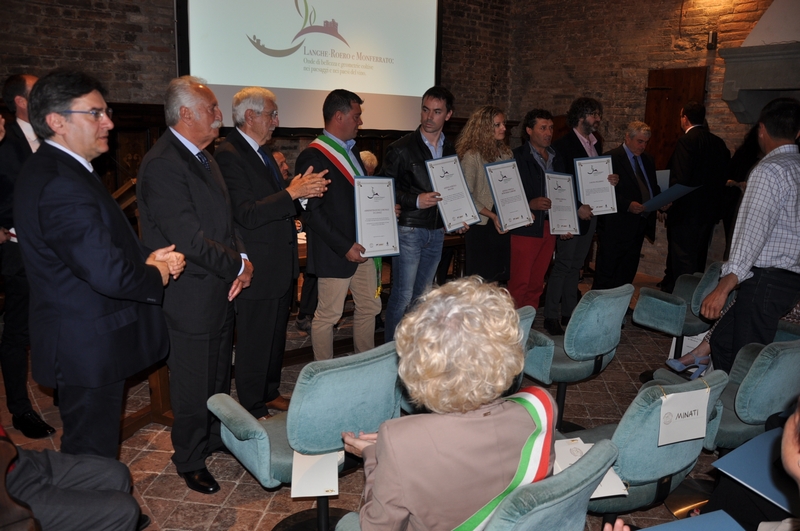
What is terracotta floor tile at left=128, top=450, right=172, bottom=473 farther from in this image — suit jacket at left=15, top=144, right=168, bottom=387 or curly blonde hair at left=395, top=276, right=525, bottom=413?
curly blonde hair at left=395, top=276, right=525, bottom=413

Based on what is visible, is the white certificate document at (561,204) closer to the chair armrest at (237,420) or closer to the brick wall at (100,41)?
the chair armrest at (237,420)

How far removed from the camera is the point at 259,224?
315 cm

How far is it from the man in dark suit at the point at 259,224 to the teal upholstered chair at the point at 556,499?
85.4 inches

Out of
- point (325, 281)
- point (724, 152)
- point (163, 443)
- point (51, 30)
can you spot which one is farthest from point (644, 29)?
point (163, 443)

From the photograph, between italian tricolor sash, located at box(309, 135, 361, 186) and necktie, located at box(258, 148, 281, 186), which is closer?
necktie, located at box(258, 148, 281, 186)

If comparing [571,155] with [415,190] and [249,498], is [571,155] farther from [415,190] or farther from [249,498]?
[249,498]

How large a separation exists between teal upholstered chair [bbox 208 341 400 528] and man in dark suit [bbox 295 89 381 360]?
1569 millimetres

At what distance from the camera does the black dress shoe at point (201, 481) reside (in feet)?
9.53

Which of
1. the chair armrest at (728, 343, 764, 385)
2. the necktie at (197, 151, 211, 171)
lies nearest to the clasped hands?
the necktie at (197, 151, 211, 171)

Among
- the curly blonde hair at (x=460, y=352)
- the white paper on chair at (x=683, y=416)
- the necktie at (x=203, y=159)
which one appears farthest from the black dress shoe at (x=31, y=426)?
the white paper on chair at (x=683, y=416)

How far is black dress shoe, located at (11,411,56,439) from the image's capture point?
339 centimetres

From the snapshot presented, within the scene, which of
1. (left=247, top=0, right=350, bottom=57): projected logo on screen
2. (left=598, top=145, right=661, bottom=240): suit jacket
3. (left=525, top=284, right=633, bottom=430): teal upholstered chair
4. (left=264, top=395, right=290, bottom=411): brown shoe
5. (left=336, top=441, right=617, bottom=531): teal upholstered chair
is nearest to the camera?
(left=336, top=441, right=617, bottom=531): teal upholstered chair

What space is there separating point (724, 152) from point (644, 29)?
112 inches

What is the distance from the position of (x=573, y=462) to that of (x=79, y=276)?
1831 mm
